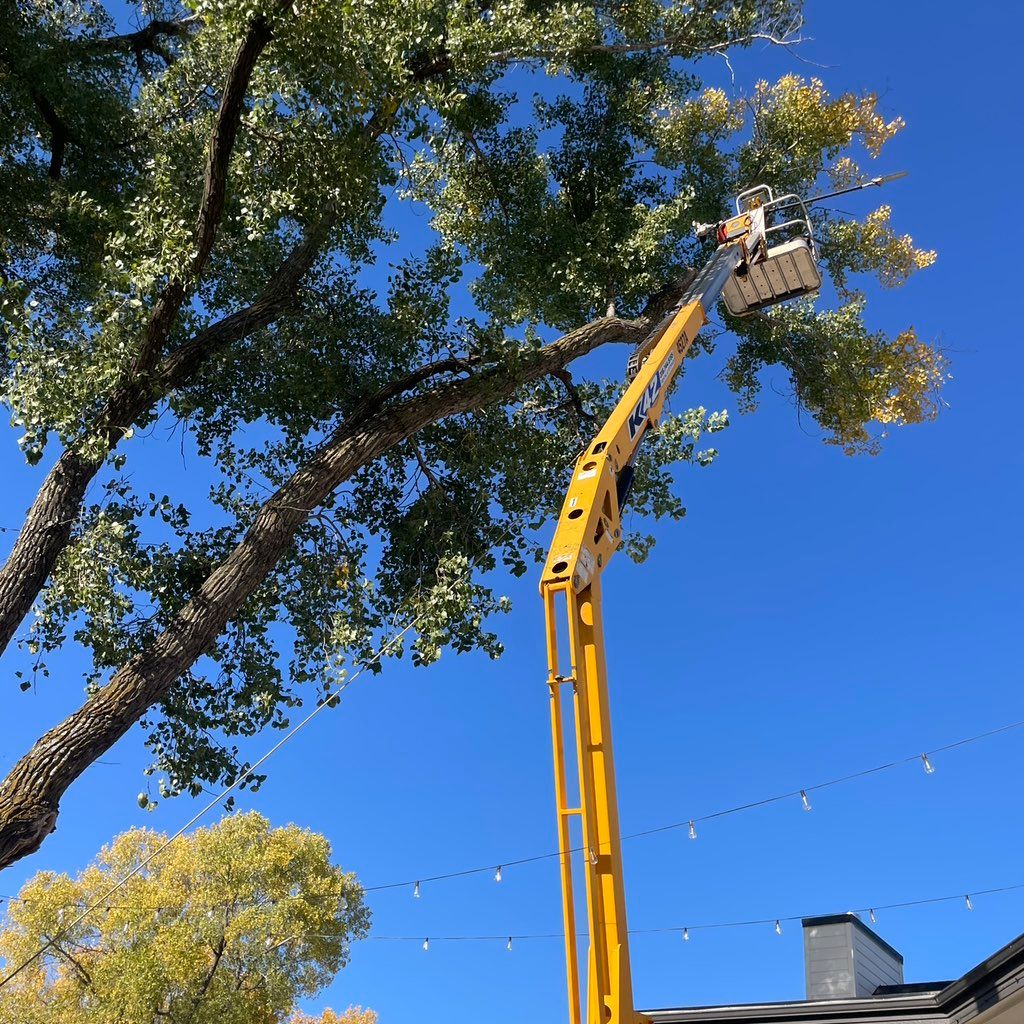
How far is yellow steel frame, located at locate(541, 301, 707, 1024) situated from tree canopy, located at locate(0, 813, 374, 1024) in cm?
1494

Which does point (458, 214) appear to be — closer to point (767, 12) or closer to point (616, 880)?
point (767, 12)

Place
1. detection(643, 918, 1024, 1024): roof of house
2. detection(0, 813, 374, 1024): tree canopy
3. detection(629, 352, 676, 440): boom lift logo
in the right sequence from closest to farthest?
detection(629, 352, 676, 440): boom lift logo < detection(643, 918, 1024, 1024): roof of house < detection(0, 813, 374, 1024): tree canopy

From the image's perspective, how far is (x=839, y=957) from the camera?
429 inches

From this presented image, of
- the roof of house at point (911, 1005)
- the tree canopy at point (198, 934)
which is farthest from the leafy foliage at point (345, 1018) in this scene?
the roof of house at point (911, 1005)

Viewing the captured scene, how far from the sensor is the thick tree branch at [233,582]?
6312mm

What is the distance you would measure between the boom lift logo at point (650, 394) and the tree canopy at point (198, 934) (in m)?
14.5

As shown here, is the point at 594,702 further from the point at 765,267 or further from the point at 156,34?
the point at 156,34

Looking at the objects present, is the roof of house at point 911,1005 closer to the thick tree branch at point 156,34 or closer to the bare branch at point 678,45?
the bare branch at point 678,45

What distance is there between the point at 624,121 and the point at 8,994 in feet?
63.3

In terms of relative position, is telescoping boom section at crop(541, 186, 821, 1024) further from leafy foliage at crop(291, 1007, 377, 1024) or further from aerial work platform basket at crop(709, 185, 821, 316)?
leafy foliage at crop(291, 1007, 377, 1024)

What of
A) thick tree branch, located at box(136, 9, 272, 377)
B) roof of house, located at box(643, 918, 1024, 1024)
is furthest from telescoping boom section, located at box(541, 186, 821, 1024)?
roof of house, located at box(643, 918, 1024, 1024)

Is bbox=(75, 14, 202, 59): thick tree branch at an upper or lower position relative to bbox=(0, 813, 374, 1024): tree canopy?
upper

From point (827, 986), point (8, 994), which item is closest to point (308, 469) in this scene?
point (827, 986)

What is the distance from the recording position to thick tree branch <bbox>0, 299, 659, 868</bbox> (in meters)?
6.31
